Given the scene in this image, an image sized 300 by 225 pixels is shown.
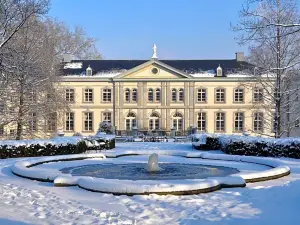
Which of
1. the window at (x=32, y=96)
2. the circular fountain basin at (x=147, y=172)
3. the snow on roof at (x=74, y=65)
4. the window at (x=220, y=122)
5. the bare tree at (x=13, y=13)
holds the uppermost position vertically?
the snow on roof at (x=74, y=65)

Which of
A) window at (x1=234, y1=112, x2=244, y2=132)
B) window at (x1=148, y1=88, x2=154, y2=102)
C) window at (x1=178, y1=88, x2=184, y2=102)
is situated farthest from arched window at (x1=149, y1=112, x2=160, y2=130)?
window at (x1=234, y1=112, x2=244, y2=132)

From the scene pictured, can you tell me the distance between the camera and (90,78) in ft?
136

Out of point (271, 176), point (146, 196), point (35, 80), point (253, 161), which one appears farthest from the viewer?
point (35, 80)

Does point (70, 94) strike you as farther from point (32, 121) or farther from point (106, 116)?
point (32, 121)

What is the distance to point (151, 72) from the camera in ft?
136

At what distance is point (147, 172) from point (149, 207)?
455 cm

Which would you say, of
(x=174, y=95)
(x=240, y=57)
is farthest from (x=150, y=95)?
(x=240, y=57)

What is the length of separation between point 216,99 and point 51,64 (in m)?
20.0

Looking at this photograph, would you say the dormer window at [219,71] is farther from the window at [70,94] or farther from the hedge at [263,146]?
the hedge at [263,146]

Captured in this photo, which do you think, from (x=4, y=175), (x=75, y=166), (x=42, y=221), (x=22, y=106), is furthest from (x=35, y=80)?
(x=42, y=221)

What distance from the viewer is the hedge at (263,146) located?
16.7 metres

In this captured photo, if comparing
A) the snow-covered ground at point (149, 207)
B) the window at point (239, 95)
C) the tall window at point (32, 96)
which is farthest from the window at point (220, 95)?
the snow-covered ground at point (149, 207)

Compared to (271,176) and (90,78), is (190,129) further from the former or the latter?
(271,176)

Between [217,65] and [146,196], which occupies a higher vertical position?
[217,65]
